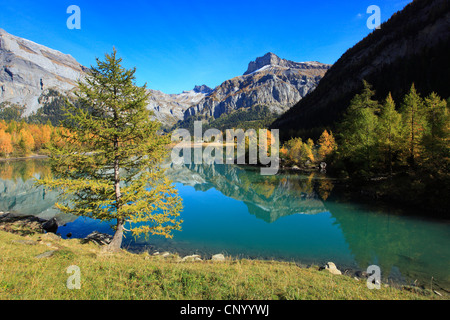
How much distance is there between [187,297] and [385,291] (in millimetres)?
9118

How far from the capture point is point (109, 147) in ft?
46.1

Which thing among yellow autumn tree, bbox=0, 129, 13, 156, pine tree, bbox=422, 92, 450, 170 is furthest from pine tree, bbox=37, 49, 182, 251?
yellow autumn tree, bbox=0, 129, 13, 156

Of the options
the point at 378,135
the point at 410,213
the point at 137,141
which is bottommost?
the point at 410,213

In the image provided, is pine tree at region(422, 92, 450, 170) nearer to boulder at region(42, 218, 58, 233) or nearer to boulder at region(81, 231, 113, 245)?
boulder at region(81, 231, 113, 245)

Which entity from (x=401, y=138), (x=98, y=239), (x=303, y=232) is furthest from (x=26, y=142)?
(x=401, y=138)

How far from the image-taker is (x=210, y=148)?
159750 mm

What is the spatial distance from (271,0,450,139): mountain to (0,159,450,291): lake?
89.4 m

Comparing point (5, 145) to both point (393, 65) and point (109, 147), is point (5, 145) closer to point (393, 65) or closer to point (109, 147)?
point (109, 147)

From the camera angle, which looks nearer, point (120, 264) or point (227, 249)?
point (120, 264)

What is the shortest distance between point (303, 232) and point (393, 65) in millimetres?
146857

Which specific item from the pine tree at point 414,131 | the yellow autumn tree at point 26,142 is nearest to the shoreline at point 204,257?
the pine tree at point 414,131

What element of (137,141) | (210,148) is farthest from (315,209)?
(210,148)

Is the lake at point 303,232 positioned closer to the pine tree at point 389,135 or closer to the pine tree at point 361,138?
the pine tree at point 361,138
